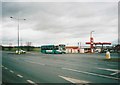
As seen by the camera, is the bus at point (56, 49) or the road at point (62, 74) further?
the bus at point (56, 49)

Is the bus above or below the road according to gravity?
above

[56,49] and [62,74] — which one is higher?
[56,49]

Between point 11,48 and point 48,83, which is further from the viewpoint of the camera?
point 11,48

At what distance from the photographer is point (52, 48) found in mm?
63375

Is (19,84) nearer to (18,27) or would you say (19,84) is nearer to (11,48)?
(18,27)

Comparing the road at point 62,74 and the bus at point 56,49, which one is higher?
the bus at point 56,49

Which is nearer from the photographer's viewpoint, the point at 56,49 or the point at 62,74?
the point at 62,74

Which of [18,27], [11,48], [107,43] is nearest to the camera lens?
[18,27]

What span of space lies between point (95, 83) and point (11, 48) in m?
150

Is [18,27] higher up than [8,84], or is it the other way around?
[18,27]

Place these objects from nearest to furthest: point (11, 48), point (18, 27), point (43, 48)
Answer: point (18, 27)
point (43, 48)
point (11, 48)

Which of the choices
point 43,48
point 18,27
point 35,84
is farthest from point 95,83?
point 43,48

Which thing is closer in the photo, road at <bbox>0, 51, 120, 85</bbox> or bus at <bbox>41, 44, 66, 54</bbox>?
road at <bbox>0, 51, 120, 85</bbox>

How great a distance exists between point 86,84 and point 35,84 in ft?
7.33
